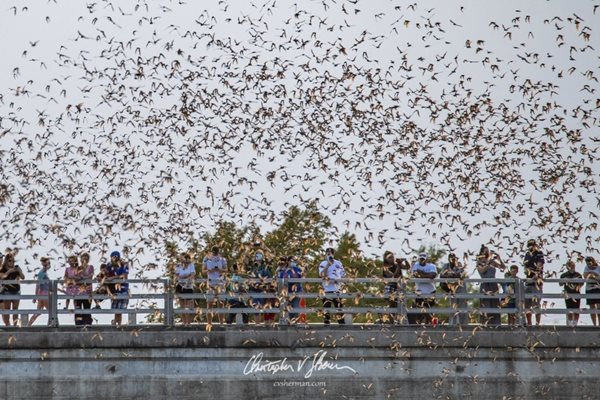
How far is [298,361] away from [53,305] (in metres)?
4.73

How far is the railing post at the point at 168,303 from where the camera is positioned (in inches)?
974

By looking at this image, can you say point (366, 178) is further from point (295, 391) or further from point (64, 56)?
point (64, 56)

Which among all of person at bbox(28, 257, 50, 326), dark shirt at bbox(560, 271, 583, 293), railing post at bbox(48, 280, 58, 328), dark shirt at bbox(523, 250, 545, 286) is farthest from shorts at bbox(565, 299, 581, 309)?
person at bbox(28, 257, 50, 326)

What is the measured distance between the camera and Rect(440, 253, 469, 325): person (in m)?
25.6

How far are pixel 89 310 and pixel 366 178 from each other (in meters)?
5.81

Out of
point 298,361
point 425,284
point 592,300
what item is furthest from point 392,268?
point 592,300

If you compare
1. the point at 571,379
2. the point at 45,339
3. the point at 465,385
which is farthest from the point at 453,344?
the point at 45,339

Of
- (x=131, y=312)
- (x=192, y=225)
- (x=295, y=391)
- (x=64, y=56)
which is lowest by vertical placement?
(x=295, y=391)

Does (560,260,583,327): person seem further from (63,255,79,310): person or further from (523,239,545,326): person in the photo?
(63,255,79,310): person

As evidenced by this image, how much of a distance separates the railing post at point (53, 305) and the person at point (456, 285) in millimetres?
7451

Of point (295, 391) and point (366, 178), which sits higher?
point (366, 178)

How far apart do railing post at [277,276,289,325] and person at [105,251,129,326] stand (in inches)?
113

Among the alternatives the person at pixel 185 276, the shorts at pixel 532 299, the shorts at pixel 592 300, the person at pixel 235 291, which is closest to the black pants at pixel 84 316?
the person at pixel 185 276

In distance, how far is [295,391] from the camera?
24.3m
